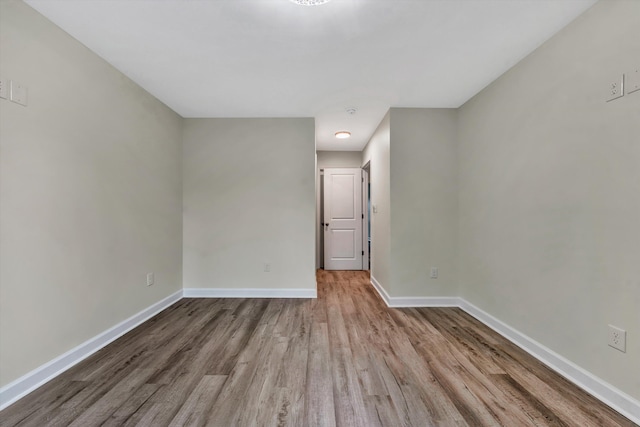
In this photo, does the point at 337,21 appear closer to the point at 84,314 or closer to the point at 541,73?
the point at 541,73

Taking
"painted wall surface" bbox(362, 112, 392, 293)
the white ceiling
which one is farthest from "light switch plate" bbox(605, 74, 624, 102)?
"painted wall surface" bbox(362, 112, 392, 293)

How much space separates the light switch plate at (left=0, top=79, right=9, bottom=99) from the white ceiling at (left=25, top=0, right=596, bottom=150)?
540 mm

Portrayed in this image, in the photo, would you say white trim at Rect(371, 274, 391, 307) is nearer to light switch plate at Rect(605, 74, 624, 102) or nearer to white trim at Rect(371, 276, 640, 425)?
white trim at Rect(371, 276, 640, 425)

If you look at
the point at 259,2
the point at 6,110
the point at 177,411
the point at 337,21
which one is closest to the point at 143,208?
the point at 6,110

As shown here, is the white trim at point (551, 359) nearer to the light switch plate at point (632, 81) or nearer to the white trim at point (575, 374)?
the white trim at point (575, 374)

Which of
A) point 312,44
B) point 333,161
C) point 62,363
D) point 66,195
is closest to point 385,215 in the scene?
point 312,44

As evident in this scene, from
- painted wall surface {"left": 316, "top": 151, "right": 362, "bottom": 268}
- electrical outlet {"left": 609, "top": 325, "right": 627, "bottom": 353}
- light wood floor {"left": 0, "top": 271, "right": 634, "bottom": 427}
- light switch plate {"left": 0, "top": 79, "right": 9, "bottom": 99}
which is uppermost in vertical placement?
painted wall surface {"left": 316, "top": 151, "right": 362, "bottom": 268}

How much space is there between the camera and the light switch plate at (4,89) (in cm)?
156

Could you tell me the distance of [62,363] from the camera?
1.92 m

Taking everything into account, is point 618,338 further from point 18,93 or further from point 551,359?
point 18,93

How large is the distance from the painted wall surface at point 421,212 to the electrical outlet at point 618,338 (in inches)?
67.9

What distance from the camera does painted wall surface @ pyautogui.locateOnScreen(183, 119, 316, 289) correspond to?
365 cm

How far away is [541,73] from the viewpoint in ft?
6.85

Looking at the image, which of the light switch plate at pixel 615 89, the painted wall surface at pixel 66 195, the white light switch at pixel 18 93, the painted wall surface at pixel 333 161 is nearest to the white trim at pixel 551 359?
the light switch plate at pixel 615 89
